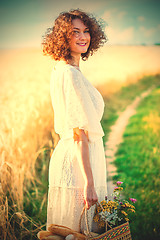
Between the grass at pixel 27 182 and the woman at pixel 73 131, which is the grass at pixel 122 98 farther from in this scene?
the woman at pixel 73 131

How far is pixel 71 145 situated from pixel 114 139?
16.0ft

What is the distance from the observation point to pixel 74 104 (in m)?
1.53

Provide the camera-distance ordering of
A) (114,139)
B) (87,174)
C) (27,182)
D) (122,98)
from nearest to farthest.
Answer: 1. (87,174)
2. (27,182)
3. (114,139)
4. (122,98)

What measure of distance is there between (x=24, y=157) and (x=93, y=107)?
2.45 m

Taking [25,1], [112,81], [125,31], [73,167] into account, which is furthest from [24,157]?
[125,31]

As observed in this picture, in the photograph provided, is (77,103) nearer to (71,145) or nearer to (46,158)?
(71,145)

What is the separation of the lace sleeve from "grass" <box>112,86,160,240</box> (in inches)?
73.7

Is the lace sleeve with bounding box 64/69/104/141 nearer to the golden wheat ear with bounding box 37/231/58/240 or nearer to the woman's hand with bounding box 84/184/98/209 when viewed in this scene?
the woman's hand with bounding box 84/184/98/209

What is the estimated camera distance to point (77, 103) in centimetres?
152

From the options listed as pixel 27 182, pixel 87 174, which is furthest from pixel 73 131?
pixel 27 182

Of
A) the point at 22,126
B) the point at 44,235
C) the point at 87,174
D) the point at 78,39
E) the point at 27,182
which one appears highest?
the point at 78,39

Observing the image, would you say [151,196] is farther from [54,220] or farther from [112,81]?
[112,81]

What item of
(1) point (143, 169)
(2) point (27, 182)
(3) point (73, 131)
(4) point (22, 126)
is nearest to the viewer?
(3) point (73, 131)

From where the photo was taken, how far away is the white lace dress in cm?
153
